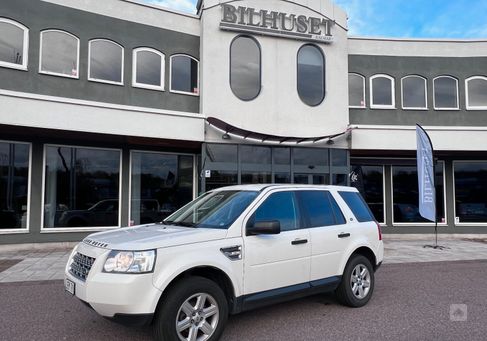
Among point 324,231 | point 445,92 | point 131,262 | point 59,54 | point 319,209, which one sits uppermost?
point 59,54

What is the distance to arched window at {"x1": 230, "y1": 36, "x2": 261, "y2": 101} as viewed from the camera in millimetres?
14016

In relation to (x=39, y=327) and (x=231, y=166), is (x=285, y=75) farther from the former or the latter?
(x=39, y=327)

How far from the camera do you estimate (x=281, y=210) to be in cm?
554

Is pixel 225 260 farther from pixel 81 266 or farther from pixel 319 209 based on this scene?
pixel 319 209

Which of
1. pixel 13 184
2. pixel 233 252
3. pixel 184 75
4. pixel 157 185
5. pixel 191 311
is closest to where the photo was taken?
pixel 191 311

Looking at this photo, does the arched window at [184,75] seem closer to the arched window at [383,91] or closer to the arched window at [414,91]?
the arched window at [383,91]

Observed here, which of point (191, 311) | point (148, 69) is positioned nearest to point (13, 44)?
point (148, 69)

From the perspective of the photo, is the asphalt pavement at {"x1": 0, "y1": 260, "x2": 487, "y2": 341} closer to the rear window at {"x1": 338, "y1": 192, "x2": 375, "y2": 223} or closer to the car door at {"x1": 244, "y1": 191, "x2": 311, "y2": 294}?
the car door at {"x1": 244, "y1": 191, "x2": 311, "y2": 294}

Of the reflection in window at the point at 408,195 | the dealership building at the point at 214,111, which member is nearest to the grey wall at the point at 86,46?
the dealership building at the point at 214,111

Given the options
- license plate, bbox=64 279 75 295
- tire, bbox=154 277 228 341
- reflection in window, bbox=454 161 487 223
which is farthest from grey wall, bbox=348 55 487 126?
license plate, bbox=64 279 75 295

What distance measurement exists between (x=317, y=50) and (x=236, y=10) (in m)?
3.27

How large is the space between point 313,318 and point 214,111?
9033 millimetres

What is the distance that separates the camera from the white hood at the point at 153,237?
14.3 feet

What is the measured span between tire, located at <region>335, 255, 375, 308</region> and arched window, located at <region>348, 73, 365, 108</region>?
10.5m
